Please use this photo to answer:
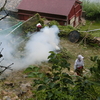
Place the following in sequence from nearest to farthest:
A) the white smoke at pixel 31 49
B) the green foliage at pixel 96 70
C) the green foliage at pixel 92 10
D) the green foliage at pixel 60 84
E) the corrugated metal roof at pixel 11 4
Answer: the green foliage at pixel 96 70 < the green foliage at pixel 60 84 < the white smoke at pixel 31 49 < the corrugated metal roof at pixel 11 4 < the green foliage at pixel 92 10

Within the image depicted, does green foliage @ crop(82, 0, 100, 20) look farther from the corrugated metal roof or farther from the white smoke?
the white smoke

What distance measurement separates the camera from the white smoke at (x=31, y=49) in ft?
29.8

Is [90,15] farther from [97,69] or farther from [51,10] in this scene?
[97,69]

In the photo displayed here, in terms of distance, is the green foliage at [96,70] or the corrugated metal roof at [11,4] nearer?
the green foliage at [96,70]

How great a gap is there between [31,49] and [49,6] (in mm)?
8253

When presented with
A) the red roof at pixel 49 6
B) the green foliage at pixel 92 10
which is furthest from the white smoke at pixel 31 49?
the green foliage at pixel 92 10

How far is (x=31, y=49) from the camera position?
1027 cm

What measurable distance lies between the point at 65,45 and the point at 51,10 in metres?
6.52

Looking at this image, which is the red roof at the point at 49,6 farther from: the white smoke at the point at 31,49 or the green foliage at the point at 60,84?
the green foliage at the point at 60,84

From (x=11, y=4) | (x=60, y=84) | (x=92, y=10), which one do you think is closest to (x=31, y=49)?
(x=60, y=84)

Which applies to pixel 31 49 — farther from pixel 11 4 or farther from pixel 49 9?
pixel 11 4

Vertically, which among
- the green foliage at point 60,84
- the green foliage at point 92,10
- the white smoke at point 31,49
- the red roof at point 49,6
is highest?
the green foliage at point 60,84

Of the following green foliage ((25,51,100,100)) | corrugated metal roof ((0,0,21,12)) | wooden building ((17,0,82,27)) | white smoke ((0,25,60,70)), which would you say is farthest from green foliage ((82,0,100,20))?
green foliage ((25,51,100,100))

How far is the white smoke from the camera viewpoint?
9086 millimetres
